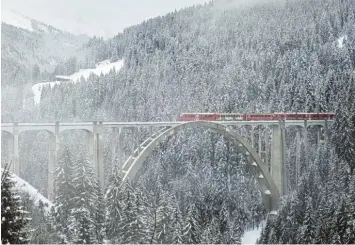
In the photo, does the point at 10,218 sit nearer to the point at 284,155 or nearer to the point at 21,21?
the point at 21,21

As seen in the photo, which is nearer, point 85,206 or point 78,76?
point 85,206

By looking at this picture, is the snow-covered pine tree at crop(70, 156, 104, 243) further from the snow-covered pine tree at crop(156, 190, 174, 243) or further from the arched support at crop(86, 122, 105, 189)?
the arched support at crop(86, 122, 105, 189)

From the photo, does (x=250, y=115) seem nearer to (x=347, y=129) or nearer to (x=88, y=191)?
(x=347, y=129)

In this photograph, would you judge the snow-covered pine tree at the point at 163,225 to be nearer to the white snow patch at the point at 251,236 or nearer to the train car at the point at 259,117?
the white snow patch at the point at 251,236

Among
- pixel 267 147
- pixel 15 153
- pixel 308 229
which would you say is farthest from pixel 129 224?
pixel 267 147

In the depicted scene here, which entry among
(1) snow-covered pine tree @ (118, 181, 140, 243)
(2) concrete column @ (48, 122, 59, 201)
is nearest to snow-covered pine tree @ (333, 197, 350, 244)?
(1) snow-covered pine tree @ (118, 181, 140, 243)

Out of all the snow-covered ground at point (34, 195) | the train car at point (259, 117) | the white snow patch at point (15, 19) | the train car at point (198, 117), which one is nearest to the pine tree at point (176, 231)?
the snow-covered ground at point (34, 195)

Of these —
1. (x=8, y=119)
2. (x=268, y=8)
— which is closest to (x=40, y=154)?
(x=8, y=119)
